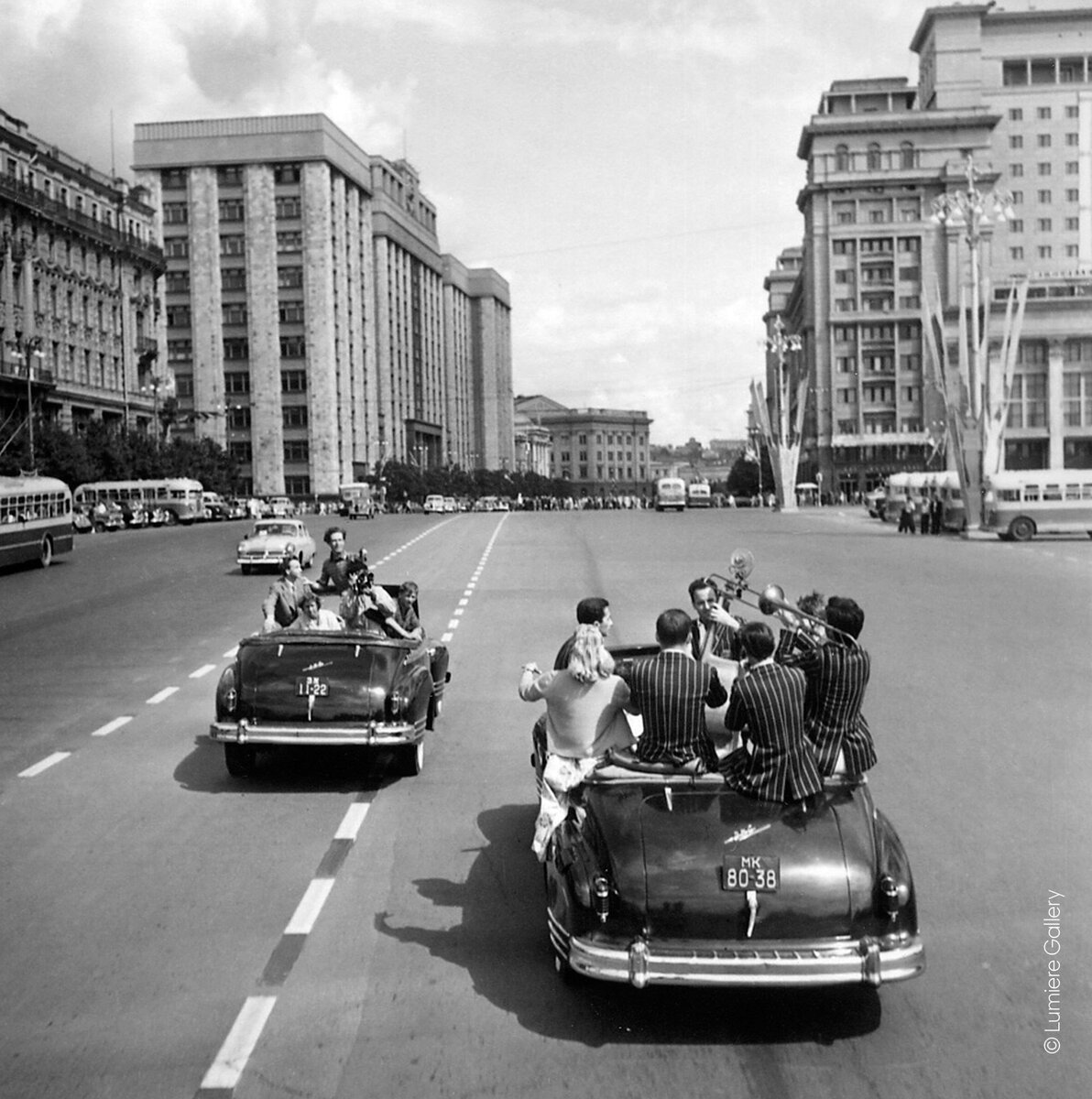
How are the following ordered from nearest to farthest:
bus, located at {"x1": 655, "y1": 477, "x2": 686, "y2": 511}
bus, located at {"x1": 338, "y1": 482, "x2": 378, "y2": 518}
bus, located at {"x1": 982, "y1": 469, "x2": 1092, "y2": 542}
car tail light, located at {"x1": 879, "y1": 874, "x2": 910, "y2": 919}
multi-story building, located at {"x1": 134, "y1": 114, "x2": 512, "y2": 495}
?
car tail light, located at {"x1": 879, "y1": 874, "x2": 910, "y2": 919} → bus, located at {"x1": 982, "y1": 469, "x2": 1092, "y2": 542} → bus, located at {"x1": 338, "y1": 482, "x2": 378, "y2": 518} → bus, located at {"x1": 655, "y1": 477, "x2": 686, "y2": 511} → multi-story building, located at {"x1": 134, "y1": 114, "x2": 512, "y2": 495}

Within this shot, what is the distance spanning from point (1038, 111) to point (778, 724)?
136m

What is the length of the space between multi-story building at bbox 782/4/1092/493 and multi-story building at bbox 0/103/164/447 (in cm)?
6021

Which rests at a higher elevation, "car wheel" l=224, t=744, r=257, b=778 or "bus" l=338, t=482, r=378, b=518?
"bus" l=338, t=482, r=378, b=518

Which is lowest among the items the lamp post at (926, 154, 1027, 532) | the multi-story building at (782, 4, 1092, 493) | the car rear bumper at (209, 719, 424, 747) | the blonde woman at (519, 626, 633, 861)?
the car rear bumper at (209, 719, 424, 747)

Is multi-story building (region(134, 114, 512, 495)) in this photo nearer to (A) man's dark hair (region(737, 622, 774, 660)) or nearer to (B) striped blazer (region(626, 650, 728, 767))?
(B) striped blazer (region(626, 650, 728, 767))

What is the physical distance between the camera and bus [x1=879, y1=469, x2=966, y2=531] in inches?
2219

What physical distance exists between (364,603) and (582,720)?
626 centimetres

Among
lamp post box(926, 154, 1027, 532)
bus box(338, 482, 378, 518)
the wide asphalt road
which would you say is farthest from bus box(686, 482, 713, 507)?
the wide asphalt road

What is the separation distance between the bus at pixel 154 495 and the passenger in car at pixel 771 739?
252ft

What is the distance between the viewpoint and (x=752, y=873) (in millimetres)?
5406

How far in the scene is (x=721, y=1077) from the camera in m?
4.94

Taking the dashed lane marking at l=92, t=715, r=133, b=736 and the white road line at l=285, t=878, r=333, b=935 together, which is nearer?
the white road line at l=285, t=878, r=333, b=935

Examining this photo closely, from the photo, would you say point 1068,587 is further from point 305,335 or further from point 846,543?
point 305,335

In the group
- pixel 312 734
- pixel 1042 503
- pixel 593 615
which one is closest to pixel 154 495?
pixel 1042 503
